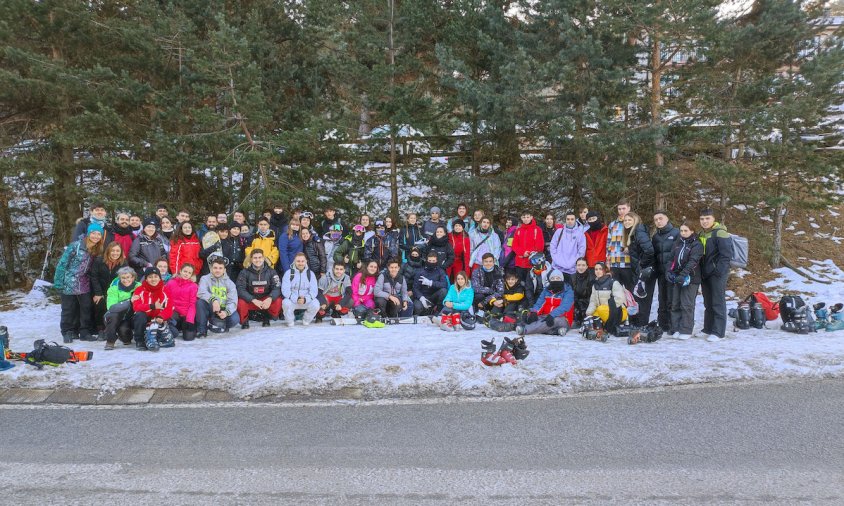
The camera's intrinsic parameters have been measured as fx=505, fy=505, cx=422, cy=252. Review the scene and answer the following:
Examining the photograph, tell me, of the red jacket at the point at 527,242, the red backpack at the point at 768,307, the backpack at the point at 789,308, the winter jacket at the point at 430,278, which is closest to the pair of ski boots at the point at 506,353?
the winter jacket at the point at 430,278

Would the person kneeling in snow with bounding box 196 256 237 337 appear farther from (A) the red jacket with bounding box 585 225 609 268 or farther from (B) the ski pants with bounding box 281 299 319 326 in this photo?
(A) the red jacket with bounding box 585 225 609 268

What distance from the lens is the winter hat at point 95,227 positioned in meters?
8.18

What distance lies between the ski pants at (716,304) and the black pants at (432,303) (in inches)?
180

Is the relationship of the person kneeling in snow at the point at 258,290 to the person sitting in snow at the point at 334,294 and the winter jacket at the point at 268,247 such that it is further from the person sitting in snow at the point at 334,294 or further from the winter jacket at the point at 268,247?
the person sitting in snow at the point at 334,294

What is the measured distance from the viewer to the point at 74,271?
804 centimetres

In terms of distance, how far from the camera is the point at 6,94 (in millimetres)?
12438

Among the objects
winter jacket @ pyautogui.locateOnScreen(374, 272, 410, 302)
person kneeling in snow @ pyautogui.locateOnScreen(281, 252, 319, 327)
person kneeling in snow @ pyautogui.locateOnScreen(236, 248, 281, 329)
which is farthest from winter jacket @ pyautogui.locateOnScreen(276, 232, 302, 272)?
winter jacket @ pyautogui.locateOnScreen(374, 272, 410, 302)

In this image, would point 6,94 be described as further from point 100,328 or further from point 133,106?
point 100,328

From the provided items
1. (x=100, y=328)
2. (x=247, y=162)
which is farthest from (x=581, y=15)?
(x=100, y=328)

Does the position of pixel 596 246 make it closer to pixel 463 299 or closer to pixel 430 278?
pixel 463 299

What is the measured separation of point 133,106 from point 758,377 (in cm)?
1515

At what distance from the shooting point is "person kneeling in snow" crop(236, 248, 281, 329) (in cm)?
902

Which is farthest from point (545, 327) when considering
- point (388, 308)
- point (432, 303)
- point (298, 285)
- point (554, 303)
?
point (298, 285)

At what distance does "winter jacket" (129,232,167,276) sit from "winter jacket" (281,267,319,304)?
221 cm
